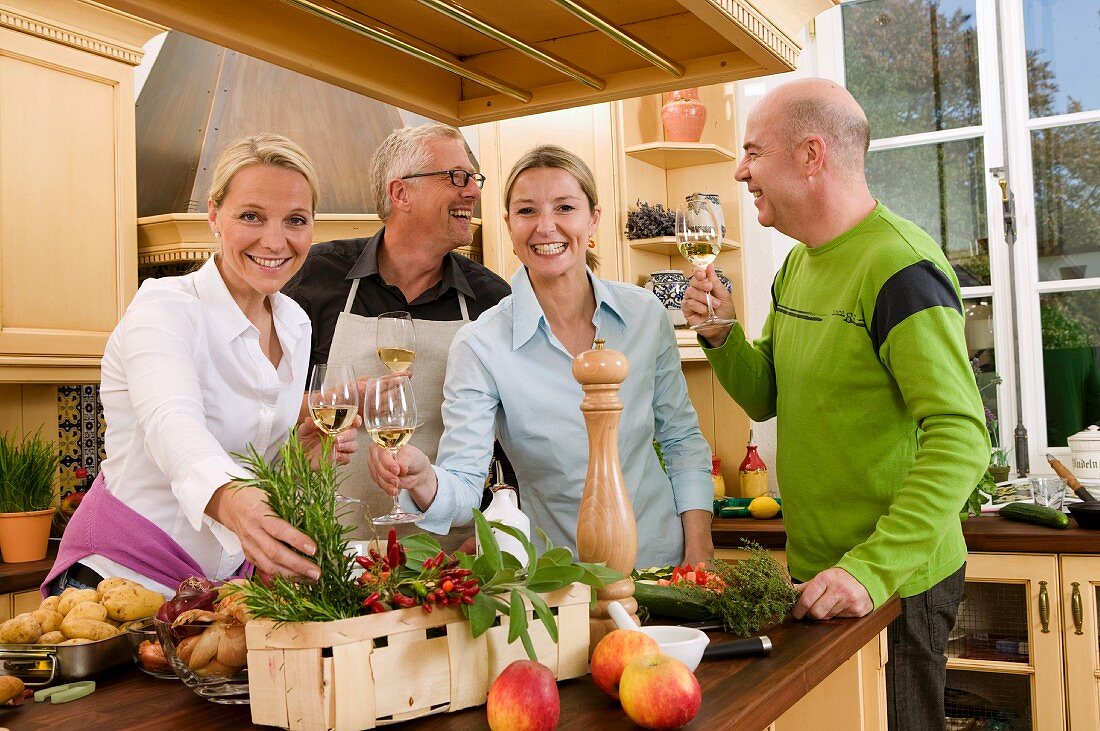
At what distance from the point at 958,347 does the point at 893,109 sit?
274 cm

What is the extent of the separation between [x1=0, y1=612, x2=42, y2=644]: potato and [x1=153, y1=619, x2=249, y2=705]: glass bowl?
245 mm

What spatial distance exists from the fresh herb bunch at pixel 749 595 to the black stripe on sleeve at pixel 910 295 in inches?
21.2

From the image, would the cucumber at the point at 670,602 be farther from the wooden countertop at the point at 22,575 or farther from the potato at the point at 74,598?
the wooden countertop at the point at 22,575

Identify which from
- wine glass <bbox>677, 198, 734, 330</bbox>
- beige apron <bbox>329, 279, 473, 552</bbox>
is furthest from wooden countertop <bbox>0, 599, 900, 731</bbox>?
beige apron <bbox>329, 279, 473, 552</bbox>

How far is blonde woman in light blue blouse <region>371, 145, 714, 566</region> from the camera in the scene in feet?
6.70

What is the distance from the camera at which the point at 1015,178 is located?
394 cm

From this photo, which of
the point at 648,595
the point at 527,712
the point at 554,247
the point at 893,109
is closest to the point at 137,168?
the point at 554,247

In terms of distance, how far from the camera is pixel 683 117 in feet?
13.3

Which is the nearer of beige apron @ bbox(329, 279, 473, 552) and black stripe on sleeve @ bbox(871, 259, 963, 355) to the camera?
black stripe on sleeve @ bbox(871, 259, 963, 355)

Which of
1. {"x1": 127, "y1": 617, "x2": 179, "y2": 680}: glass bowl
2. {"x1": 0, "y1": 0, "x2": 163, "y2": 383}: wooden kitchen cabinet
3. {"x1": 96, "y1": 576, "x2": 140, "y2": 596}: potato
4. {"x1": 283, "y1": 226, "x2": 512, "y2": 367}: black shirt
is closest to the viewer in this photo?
{"x1": 127, "y1": 617, "x2": 179, "y2": 680}: glass bowl

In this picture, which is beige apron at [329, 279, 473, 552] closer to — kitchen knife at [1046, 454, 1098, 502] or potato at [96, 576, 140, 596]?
potato at [96, 576, 140, 596]

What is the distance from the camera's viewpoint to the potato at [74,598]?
137cm

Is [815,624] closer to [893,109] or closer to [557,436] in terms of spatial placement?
[557,436]

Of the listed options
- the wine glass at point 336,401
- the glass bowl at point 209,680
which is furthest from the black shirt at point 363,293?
the glass bowl at point 209,680
